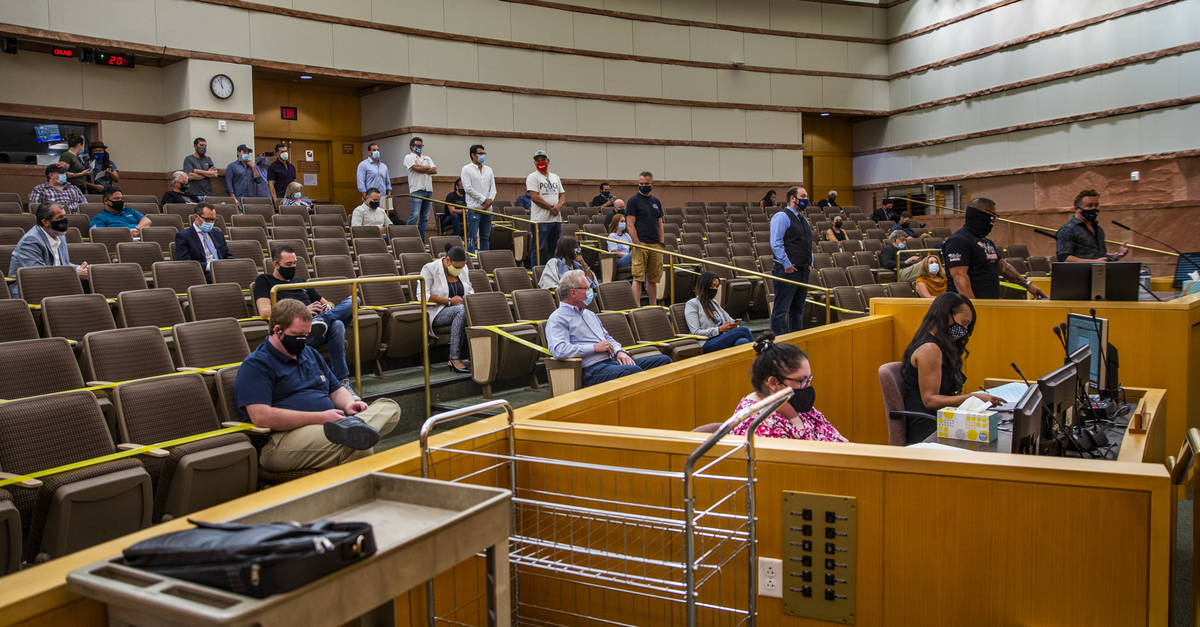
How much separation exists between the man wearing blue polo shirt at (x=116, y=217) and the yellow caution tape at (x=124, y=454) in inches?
173

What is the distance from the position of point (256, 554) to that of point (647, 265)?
6.94m

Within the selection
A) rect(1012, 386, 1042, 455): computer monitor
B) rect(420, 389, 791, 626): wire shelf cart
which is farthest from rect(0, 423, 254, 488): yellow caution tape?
rect(1012, 386, 1042, 455): computer monitor

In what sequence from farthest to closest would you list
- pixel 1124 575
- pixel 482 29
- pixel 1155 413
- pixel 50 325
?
pixel 482 29
pixel 50 325
pixel 1155 413
pixel 1124 575

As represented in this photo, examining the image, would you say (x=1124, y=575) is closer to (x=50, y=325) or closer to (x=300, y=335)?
(x=300, y=335)

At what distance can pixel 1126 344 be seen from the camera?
5012 millimetres

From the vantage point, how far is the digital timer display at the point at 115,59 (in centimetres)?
994

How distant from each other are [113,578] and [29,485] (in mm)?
1794

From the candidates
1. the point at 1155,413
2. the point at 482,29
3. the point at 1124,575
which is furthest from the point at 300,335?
the point at 482,29

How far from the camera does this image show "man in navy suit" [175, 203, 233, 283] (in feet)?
21.0

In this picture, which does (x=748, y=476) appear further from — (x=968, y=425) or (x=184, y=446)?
(x=184, y=446)

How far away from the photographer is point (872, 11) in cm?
1659

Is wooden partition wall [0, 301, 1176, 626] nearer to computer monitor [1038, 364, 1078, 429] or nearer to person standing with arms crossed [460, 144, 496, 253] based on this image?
computer monitor [1038, 364, 1078, 429]

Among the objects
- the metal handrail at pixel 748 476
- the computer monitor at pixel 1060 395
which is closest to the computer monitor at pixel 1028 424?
the computer monitor at pixel 1060 395

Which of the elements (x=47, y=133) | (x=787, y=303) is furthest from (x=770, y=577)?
(x=47, y=133)
